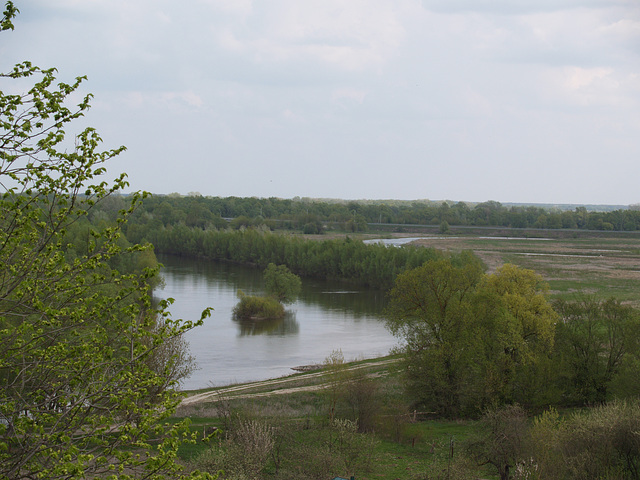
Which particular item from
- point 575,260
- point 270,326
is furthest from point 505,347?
point 575,260

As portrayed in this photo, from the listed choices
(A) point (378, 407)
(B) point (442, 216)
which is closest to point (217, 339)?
(A) point (378, 407)

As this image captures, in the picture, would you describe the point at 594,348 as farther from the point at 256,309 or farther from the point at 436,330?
the point at 256,309

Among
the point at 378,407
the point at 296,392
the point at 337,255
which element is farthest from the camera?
the point at 337,255

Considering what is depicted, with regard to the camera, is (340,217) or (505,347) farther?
(340,217)

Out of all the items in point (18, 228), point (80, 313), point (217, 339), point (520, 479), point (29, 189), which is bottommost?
point (217, 339)

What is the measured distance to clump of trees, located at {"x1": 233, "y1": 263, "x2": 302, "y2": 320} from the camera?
1924 inches

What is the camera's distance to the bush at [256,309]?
160 ft

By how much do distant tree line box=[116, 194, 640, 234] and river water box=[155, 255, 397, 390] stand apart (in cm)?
5085

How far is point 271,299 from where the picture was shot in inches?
2021

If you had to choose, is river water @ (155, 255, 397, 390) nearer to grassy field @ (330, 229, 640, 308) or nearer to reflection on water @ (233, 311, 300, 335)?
reflection on water @ (233, 311, 300, 335)

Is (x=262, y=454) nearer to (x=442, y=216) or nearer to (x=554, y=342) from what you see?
(x=554, y=342)

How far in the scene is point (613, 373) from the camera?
2522 cm

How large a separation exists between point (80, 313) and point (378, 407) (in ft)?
54.0

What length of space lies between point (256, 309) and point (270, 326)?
120 inches
